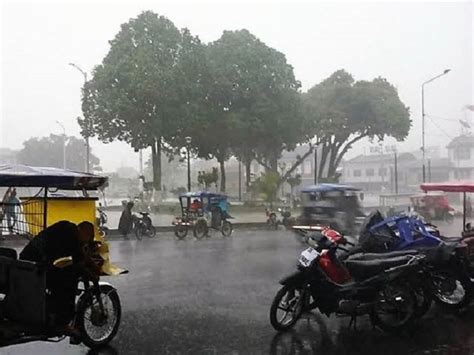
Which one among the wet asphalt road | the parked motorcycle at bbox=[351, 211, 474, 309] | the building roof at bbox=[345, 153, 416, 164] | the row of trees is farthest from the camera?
the building roof at bbox=[345, 153, 416, 164]

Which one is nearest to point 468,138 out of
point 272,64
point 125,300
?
point 272,64

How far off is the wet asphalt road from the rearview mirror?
0.90 m

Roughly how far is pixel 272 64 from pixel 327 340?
1132 inches

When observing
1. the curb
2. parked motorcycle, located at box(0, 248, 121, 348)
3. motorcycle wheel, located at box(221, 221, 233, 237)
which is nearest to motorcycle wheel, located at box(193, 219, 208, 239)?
motorcycle wheel, located at box(221, 221, 233, 237)

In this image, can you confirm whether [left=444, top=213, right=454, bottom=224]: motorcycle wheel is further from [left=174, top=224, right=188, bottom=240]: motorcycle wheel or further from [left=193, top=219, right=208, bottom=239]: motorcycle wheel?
[left=174, top=224, right=188, bottom=240]: motorcycle wheel

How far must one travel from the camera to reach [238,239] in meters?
15.9

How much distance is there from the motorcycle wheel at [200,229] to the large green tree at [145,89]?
12.8m

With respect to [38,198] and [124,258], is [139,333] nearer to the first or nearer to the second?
[38,198]

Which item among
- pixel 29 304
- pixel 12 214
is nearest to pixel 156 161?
pixel 12 214

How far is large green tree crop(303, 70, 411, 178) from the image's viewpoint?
1384 inches

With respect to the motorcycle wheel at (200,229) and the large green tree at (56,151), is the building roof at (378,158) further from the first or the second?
the motorcycle wheel at (200,229)

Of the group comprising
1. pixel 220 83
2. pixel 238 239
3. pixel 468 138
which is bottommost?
pixel 238 239

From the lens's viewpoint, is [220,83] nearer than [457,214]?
No

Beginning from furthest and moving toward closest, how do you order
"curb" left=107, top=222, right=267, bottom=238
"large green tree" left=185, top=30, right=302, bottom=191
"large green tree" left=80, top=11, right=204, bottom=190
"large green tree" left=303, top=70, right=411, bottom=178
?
"large green tree" left=303, top=70, right=411, bottom=178 → "large green tree" left=185, top=30, right=302, bottom=191 → "large green tree" left=80, top=11, right=204, bottom=190 → "curb" left=107, top=222, right=267, bottom=238
